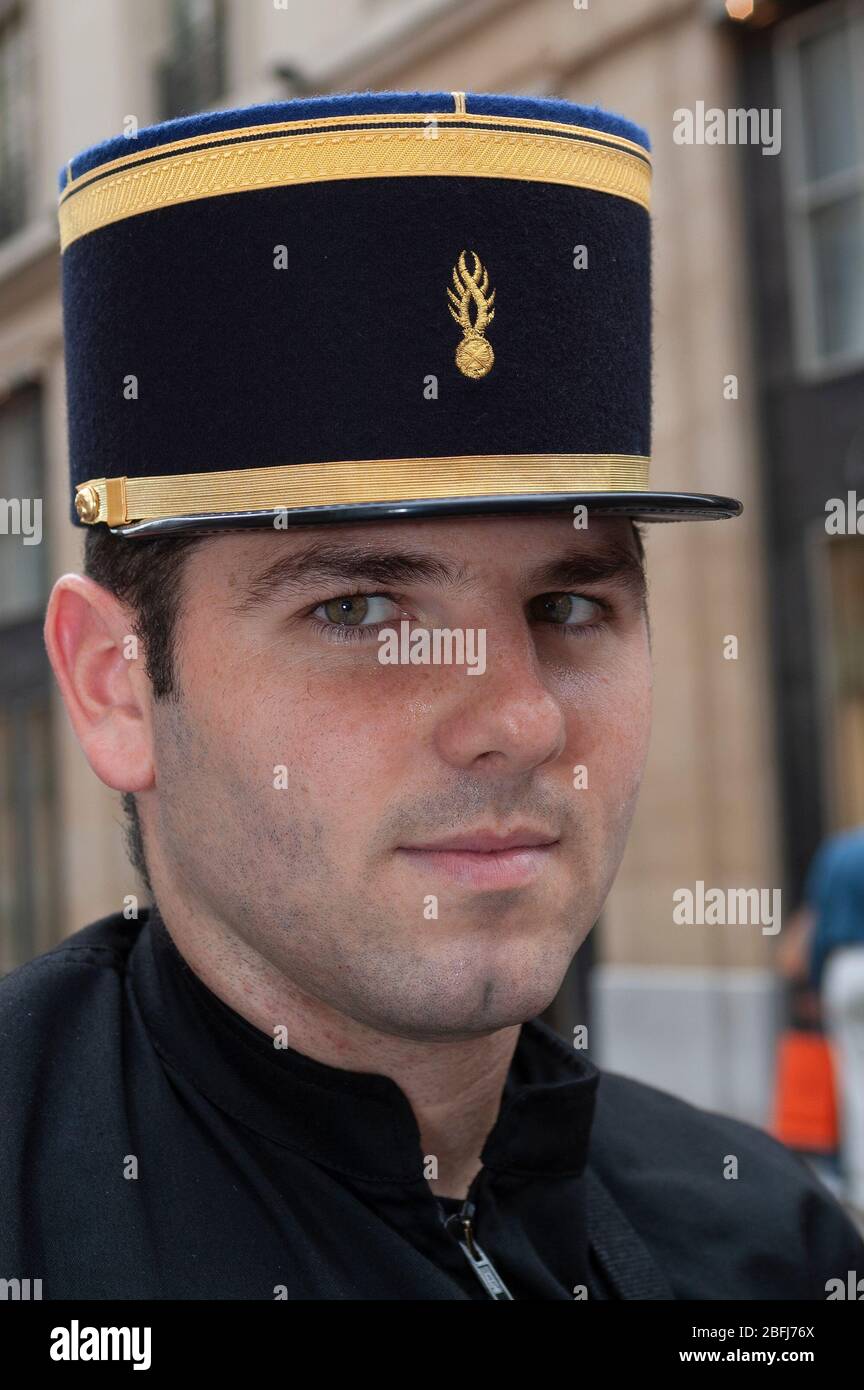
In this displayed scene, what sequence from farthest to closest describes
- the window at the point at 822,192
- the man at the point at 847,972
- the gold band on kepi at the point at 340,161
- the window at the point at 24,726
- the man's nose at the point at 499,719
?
the window at the point at 24,726 < the window at the point at 822,192 < the man at the point at 847,972 < the gold band on kepi at the point at 340,161 < the man's nose at the point at 499,719

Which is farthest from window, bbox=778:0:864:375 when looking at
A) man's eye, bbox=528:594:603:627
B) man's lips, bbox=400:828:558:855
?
man's lips, bbox=400:828:558:855

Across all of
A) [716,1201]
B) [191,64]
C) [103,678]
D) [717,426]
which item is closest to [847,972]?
[717,426]

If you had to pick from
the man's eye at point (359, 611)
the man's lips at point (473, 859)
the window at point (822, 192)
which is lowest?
the man's lips at point (473, 859)

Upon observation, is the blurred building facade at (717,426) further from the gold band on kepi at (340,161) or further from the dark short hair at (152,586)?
the dark short hair at (152,586)

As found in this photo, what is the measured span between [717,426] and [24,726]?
497 centimetres

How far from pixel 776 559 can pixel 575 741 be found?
22.8ft

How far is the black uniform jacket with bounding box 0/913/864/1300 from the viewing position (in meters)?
1.61

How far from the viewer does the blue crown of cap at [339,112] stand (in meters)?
1.68

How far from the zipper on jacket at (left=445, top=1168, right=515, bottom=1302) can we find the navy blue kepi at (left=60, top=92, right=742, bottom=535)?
0.81 m

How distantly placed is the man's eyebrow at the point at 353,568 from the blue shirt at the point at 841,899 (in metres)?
5.01

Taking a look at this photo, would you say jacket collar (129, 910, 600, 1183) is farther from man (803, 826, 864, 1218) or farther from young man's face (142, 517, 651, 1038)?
man (803, 826, 864, 1218)

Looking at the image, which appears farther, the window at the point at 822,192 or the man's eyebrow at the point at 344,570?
the window at the point at 822,192

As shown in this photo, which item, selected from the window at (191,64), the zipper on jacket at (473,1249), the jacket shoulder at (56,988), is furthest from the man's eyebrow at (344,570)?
the window at (191,64)
